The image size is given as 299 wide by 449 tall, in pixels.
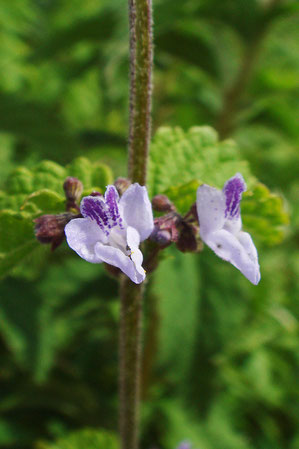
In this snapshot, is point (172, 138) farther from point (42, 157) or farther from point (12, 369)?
point (12, 369)

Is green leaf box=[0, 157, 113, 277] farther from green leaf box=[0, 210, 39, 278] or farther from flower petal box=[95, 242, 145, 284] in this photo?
flower petal box=[95, 242, 145, 284]

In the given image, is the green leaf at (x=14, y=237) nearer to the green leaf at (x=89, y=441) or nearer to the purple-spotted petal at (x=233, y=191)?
the purple-spotted petal at (x=233, y=191)

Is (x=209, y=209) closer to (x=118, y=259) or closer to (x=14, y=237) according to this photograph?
(x=118, y=259)

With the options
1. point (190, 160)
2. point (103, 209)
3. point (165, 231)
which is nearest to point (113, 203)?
point (103, 209)

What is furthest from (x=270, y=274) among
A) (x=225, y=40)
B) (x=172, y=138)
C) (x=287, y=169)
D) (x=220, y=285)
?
(x=172, y=138)

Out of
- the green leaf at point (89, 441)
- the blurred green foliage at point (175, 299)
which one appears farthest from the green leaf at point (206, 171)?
the green leaf at point (89, 441)

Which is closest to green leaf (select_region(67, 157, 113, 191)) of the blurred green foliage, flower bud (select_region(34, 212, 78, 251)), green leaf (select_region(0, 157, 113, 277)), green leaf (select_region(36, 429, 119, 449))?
green leaf (select_region(0, 157, 113, 277))
